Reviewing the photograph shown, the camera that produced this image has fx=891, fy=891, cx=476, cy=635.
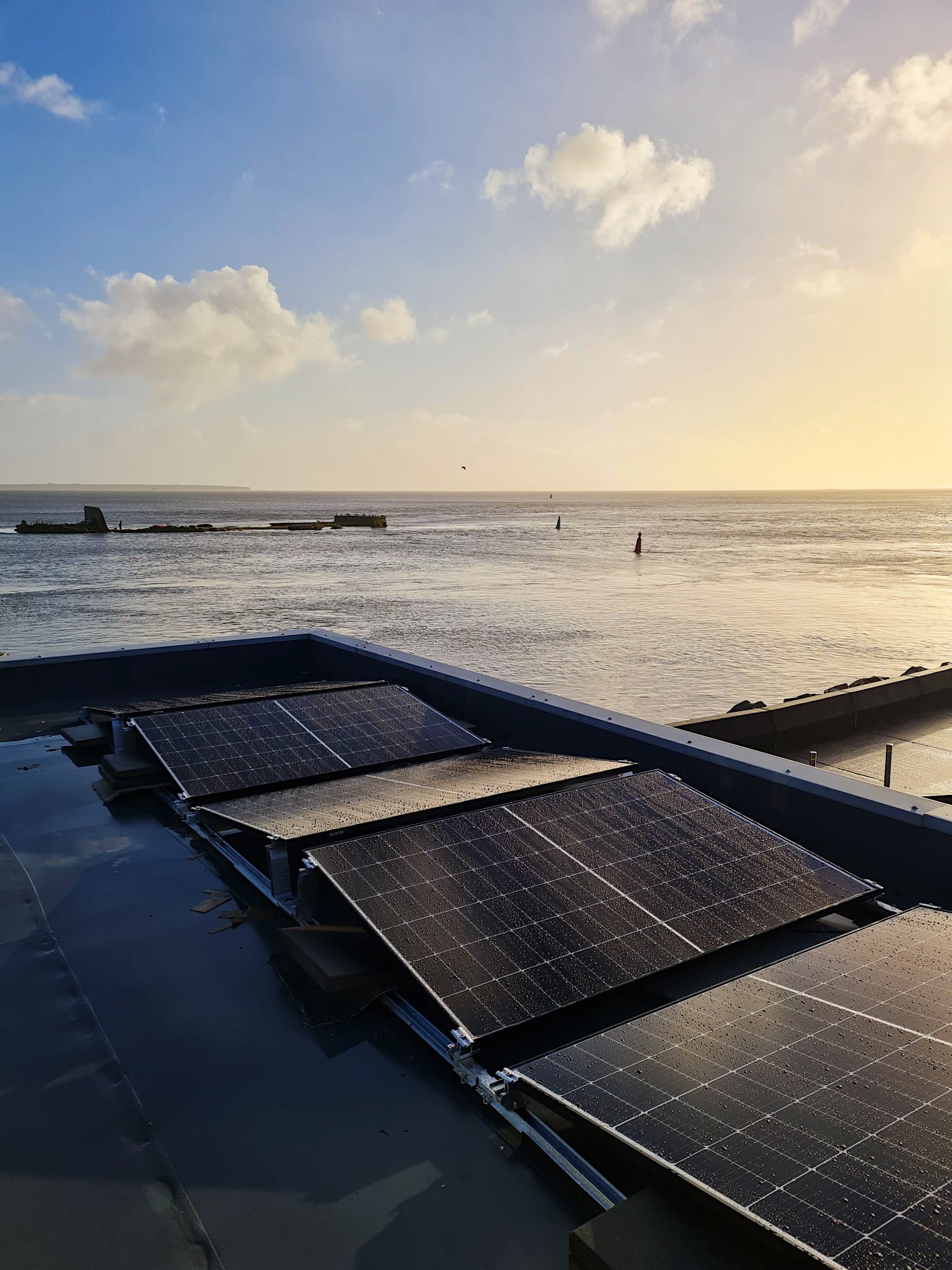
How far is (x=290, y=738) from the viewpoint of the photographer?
1073 centimetres

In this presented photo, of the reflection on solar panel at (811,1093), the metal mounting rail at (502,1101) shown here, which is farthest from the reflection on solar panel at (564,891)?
the reflection on solar panel at (811,1093)

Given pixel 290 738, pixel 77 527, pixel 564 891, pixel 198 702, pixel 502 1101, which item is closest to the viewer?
pixel 502 1101

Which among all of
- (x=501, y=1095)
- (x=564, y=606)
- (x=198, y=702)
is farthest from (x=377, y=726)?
(x=564, y=606)

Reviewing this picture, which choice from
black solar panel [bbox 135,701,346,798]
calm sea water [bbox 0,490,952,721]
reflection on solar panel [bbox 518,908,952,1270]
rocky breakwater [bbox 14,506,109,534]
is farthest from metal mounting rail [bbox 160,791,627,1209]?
rocky breakwater [bbox 14,506,109,534]

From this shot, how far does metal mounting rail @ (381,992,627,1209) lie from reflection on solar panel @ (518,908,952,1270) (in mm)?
482

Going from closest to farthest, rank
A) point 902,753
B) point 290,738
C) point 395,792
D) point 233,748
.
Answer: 1. point 395,792
2. point 233,748
3. point 290,738
4. point 902,753

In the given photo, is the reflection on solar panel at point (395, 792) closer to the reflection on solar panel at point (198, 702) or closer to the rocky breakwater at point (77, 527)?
the reflection on solar panel at point (198, 702)

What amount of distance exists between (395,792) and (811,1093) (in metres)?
5.17

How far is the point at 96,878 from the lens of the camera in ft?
27.1

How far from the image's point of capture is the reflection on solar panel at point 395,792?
7527mm

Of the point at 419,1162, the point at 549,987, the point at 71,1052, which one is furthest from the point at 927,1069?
the point at 71,1052

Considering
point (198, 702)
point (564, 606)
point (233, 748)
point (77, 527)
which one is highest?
point (198, 702)

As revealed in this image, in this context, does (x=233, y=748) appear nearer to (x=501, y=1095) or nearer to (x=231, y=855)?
(x=231, y=855)

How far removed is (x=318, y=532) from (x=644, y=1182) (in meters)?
169
